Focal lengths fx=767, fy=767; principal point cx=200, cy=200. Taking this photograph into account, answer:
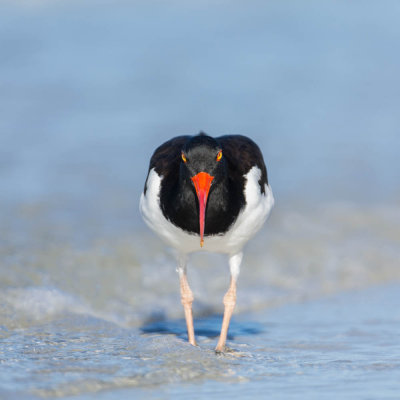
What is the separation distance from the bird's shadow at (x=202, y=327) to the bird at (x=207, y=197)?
514 mm

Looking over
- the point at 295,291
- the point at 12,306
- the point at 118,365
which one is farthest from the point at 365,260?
the point at 118,365

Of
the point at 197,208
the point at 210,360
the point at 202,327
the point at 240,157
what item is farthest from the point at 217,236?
the point at 202,327

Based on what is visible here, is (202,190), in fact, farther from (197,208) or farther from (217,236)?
(217,236)

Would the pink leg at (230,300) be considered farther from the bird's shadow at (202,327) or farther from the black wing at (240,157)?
the black wing at (240,157)

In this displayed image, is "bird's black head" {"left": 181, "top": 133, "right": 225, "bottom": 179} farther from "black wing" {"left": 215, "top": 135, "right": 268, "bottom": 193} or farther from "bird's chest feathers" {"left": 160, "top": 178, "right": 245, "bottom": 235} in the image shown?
"black wing" {"left": 215, "top": 135, "right": 268, "bottom": 193}

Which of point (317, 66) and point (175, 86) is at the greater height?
point (317, 66)

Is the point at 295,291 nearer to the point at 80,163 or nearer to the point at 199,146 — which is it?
the point at 199,146

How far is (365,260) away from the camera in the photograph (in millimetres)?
9188

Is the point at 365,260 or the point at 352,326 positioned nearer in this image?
the point at 352,326

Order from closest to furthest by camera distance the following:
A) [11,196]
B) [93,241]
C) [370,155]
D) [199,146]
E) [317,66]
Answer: [199,146] → [93,241] → [11,196] → [370,155] → [317,66]

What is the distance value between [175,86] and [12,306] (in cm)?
1016

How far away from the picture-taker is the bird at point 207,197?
5.29 metres

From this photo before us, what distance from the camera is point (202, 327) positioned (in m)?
7.20

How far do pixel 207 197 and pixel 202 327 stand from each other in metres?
2.14
